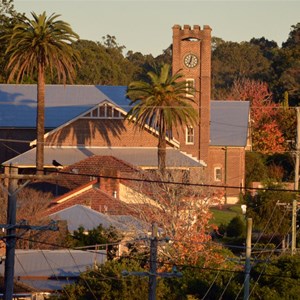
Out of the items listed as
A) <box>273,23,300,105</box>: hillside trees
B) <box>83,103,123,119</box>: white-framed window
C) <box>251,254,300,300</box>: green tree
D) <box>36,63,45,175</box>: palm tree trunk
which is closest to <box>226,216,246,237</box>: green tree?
<box>36,63,45,175</box>: palm tree trunk

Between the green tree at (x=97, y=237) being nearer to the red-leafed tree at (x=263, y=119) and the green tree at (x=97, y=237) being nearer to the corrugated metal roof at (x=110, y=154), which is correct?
the corrugated metal roof at (x=110, y=154)

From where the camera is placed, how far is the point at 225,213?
6806 centimetres

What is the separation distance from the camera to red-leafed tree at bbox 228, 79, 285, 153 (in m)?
86.6

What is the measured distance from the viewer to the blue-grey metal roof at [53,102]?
78.4 metres

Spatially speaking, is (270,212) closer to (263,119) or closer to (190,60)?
(190,60)

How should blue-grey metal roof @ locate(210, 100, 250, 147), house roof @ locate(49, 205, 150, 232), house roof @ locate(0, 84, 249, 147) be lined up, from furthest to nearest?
house roof @ locate(0, 84, 249, 147) < blue-grey metal roof @ locate(210, 100, 250, 147) < house roof @ locate(49, 205, 150, 232)

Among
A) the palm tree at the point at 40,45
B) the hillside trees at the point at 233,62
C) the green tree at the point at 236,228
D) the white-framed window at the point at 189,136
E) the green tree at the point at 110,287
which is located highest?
the hillside trees at the point at 233,62

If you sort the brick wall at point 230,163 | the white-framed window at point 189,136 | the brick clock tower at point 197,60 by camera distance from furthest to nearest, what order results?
1. the brick wall at point 230,163
2. the white-framed window at point 189,136
3. the brick clock tower at point 197,60

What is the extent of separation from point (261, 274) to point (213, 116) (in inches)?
1845

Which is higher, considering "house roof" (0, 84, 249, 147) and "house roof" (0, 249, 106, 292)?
"house roof" (0, 84, 249, 147)

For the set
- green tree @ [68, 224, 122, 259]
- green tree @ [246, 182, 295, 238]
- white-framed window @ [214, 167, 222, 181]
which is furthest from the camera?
white-framed window @ [214, 167, 222, 181]

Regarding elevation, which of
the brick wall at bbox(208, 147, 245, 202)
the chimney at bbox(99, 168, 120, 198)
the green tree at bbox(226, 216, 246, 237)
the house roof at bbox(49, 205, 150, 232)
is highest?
the brick wall at bbox(208, 147, 245, 202)

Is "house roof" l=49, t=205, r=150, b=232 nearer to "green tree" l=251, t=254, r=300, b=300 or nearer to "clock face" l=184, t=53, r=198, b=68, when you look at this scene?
"green tree" l=251, t=254, r=300, b=300

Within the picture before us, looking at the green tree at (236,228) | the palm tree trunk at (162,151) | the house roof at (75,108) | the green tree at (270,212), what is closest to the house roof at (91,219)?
the green tree at (270,212)
